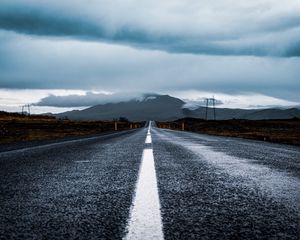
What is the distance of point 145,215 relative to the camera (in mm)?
3324

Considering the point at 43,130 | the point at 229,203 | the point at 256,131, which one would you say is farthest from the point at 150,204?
the point at 256,131

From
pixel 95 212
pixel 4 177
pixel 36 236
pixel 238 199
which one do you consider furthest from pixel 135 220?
pixel 4 177

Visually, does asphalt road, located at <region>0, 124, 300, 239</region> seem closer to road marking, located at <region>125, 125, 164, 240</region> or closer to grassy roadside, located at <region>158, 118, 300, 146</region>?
road marking, located at <region>125, 125, 164, 240</region>

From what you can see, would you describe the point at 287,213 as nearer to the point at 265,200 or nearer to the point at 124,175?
the point at 265,200

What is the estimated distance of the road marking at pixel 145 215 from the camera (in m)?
2.76

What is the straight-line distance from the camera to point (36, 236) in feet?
9.14

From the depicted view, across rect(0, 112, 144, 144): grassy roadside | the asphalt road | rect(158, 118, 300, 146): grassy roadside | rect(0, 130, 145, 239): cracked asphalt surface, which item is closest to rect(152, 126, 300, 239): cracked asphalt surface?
the asphalt road

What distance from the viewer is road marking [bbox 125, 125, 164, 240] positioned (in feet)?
9.05

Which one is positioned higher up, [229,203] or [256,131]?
[229,203]

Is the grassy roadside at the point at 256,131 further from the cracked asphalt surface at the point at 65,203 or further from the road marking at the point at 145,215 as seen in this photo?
the road marking at the point at 145,215

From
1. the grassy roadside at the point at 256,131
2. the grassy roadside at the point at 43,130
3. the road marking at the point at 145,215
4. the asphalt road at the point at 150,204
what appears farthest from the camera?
the grassy roadside at the point at 43,130

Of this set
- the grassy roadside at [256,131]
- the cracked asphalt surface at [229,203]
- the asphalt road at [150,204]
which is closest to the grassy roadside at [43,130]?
the grassy roadside at [256,131]

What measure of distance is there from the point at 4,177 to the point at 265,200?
3.81 meters

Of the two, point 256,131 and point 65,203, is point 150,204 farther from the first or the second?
point 256,131
